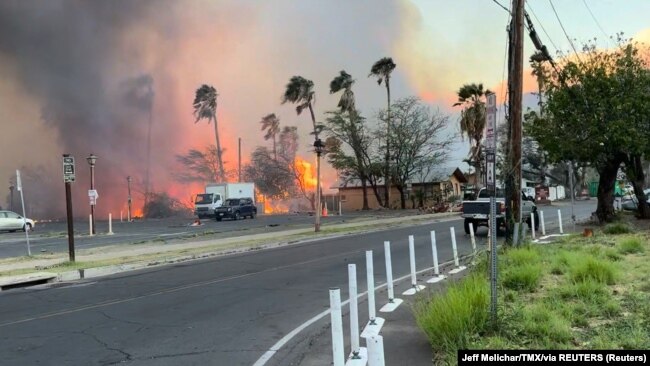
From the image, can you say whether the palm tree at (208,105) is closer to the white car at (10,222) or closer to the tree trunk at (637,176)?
the white car at (10,222)

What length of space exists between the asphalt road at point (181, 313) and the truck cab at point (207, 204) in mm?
29536

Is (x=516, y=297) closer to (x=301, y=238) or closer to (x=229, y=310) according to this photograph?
(x=229, y=310)

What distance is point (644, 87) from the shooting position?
1911 centimetres

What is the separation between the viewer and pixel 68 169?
16188 millimetres

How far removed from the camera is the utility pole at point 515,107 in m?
14.1

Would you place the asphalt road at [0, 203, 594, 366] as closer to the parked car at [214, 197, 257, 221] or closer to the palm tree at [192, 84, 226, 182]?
the parked car at [214, 197, 257, 221]

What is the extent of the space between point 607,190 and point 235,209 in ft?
89.5

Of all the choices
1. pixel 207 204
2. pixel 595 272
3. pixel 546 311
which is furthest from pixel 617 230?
pixel 207 204

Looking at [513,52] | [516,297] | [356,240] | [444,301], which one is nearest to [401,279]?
[516,297]

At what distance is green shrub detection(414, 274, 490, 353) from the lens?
5504 mm

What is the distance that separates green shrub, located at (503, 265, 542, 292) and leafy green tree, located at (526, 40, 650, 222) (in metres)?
11.7
